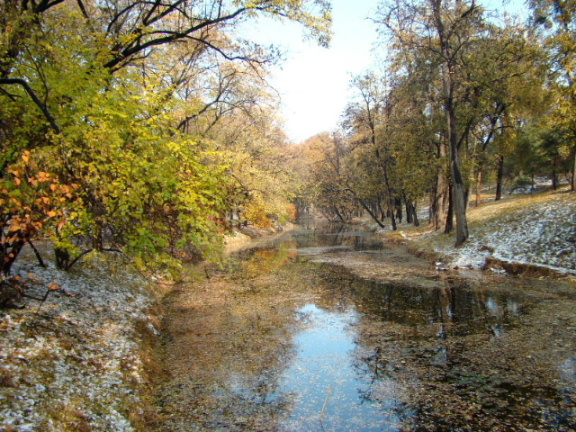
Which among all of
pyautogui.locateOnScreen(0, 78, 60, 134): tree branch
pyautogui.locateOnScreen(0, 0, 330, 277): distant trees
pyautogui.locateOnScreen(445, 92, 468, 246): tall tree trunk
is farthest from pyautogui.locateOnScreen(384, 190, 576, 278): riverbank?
pyautogui.locateOnScreen(0, 78, 60, 134): tree branch

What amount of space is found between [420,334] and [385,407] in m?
4.37

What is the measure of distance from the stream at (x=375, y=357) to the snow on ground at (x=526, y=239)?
6.29ft

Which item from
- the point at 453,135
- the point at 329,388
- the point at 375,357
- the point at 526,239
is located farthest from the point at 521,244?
the point at 329,388

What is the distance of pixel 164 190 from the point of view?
845 cm

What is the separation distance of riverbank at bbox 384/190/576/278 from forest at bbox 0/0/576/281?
5.74ft

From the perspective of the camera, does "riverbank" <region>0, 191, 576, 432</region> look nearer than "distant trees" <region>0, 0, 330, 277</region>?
Yes

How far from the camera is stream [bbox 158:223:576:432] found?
693 cm

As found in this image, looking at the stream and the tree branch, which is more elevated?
the tree branch

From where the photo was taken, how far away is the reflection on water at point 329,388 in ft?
22.5

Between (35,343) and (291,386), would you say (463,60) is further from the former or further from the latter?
(35,343)

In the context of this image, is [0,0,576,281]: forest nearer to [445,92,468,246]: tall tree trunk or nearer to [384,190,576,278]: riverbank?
[445,92,468,246]: tall tree trunk

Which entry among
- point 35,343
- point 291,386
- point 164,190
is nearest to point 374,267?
point 291,386

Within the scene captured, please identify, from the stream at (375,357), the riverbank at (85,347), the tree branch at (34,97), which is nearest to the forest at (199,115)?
the tree branch at (34,97)

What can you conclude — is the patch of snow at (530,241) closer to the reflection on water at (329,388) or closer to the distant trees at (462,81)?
the distant trees at (462,81)
